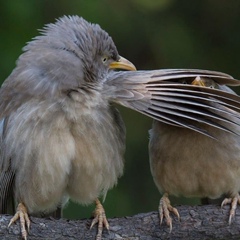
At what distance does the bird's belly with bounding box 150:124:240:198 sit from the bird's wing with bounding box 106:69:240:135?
0.30 m

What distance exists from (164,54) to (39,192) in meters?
3.08

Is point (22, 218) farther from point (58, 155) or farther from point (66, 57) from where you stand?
point (66, 57)

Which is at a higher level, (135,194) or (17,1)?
(17,1)

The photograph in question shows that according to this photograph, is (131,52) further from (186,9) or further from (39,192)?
(39,192)

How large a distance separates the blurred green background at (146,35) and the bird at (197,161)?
6.57 ft

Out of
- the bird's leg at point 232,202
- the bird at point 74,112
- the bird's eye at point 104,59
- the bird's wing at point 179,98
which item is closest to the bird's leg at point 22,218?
the bird at point 74,112

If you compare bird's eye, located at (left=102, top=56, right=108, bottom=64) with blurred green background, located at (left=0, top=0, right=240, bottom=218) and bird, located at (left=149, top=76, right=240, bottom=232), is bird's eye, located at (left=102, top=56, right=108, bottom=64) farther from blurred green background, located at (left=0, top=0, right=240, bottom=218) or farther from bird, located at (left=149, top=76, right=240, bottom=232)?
blurred green background, located at (left=0, top=0, right=240, bottom=218)

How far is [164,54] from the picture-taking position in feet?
30.7

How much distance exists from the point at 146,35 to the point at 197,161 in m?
2.81

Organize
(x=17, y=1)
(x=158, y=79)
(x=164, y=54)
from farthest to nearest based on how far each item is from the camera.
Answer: (x=164, y=54)
(x=17, y=1)
(x=158, y=79)

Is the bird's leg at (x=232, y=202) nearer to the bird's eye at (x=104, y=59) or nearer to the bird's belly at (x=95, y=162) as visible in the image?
the bird's belly at (x=95, y=162)

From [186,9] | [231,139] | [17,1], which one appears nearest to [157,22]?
[186,9]

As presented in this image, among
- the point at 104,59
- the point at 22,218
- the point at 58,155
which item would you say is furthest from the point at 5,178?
the point at 104,59

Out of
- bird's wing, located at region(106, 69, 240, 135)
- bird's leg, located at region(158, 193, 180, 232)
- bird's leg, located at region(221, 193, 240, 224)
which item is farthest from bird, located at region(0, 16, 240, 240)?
bird's leg, located at region(221, 193, 240, 224)
